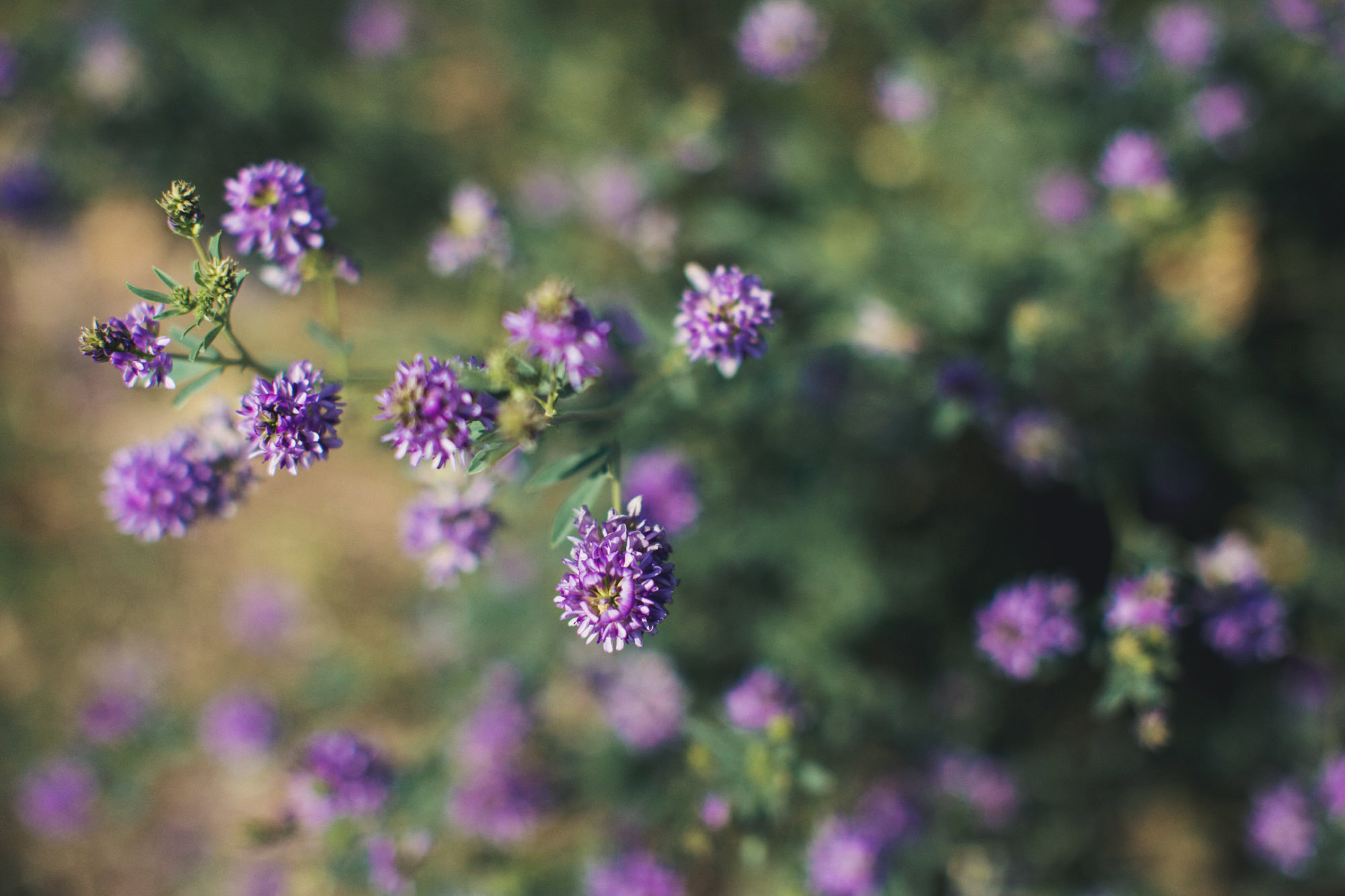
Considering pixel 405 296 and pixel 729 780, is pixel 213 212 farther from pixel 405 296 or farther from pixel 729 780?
Result: pixel 729 780

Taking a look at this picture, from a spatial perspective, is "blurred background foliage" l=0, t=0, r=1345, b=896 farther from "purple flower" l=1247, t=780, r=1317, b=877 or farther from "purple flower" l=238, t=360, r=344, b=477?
"purple flower" l=238, t=360, r=344, b=477

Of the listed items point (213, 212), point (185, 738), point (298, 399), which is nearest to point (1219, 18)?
point (298, 399)

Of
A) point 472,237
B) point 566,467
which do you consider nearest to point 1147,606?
point 566,467

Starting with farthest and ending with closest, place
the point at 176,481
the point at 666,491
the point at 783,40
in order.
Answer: the point at 783,40 → the point at 666,491 → the point at 176,481

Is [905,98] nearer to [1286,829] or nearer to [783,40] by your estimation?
[783,40]

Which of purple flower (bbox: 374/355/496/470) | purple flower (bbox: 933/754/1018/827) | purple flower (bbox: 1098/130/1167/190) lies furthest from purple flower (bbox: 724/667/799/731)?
purple flower (bbox: 1098/130/1167/190)

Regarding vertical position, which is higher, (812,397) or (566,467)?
(812,397)
